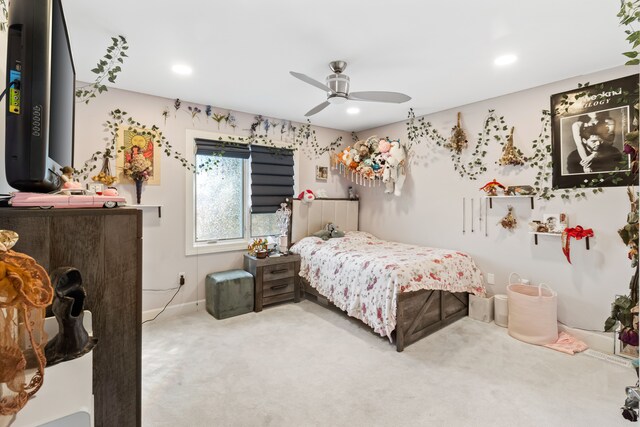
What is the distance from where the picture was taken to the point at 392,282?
265cm

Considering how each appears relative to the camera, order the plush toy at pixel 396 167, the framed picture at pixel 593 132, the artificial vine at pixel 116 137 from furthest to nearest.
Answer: the plush toy at pixel 396 167
the artificial vine at pixel 116 137
the framed picture at pixel 593 132

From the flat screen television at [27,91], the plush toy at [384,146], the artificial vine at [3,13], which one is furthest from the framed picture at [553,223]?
the artificial vine at [3,13]

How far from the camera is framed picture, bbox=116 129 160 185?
3109 mm

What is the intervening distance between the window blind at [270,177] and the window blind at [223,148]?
122 mm

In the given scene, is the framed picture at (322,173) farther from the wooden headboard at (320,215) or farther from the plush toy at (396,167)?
the plush toy at (396,167)

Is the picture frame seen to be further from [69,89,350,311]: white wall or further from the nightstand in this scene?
[69,89,350,311]: white wall

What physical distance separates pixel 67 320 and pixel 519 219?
143 inches

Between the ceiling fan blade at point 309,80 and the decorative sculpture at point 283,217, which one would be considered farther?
the decorative sculpture at point 283,217

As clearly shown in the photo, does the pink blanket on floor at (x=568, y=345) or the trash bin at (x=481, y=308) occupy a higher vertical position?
the trash bin at (x=481, y=308)

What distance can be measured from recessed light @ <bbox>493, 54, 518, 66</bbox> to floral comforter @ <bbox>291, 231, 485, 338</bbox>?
5.98 ft

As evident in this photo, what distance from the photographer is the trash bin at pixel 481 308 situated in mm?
3211

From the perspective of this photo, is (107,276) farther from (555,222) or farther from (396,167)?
(396,167)

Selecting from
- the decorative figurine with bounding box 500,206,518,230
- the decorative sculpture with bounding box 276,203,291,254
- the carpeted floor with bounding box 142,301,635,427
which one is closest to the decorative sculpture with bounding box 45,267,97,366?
the carpeted floor with bounding box 142,301,635,427

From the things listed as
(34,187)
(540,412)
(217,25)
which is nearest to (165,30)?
(217,25)
